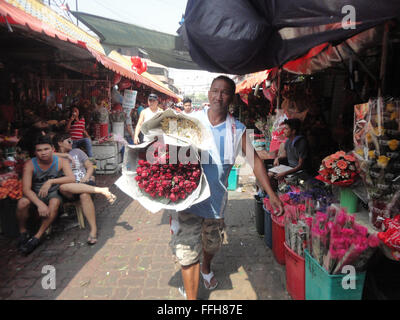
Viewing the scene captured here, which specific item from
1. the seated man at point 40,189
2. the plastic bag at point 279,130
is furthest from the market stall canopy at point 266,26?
the seated man at point 40,189

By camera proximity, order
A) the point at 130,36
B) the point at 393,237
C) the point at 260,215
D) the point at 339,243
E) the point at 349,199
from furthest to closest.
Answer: the point at 130,36 → the point at 260,215 → the point at 349,199 → the point at 339,243 → the point at 393,237

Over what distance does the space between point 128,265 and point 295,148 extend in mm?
3138

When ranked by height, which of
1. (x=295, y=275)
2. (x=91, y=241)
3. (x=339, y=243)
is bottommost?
(x=91, y=241)

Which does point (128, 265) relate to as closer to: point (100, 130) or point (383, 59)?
point (383, 59)

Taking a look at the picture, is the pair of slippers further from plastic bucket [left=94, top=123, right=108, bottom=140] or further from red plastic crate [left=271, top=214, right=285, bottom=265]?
plastic bucket [left=94, top=123, right=108, bottom=140]

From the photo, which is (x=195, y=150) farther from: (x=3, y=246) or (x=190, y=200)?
(x=3, y=246)

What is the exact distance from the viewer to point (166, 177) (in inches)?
79.5

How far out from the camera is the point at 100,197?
5906mm

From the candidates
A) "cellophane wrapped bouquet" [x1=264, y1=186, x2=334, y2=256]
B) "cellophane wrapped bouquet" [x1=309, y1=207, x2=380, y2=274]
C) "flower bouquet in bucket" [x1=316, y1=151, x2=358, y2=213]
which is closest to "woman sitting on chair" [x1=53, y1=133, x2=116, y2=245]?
"cellophane wrapped bouquet" [x1=264, y1=186, x2=334, y2=256]

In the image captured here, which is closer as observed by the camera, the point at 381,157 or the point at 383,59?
the point at 381,157

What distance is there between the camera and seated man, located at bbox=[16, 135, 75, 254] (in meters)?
3.74

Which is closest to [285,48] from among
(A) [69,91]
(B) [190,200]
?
(B) [190,200]

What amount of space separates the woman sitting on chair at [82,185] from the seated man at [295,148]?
287 cm

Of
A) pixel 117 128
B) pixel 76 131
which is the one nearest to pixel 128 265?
pixel 76 131
